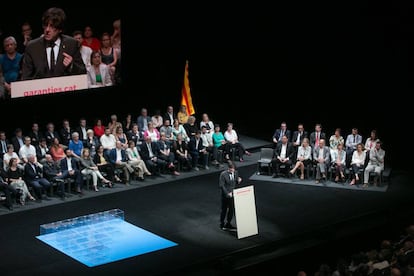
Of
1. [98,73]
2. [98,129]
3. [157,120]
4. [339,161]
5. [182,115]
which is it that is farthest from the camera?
[182,115]

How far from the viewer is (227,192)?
12312mm

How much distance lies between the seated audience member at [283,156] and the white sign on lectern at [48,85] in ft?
14.0

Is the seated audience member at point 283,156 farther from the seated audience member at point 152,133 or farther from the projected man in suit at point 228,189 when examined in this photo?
the projected man in suit at point 228,189

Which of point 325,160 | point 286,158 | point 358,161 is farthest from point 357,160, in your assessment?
point 286,158

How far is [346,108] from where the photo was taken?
59.1ft

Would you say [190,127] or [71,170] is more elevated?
[190,127]

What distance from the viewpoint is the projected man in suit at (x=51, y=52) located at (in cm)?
1534

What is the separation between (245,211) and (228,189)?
447mm

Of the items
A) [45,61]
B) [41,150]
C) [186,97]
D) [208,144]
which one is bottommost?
[208,144]

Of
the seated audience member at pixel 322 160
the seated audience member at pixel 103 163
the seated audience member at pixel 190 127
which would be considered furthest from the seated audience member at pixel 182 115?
the seated audience member at pixel 322 160

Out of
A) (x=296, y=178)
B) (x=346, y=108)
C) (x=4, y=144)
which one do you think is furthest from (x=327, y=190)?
(x=4, y=144)

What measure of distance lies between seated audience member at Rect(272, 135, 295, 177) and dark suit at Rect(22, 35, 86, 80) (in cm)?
439

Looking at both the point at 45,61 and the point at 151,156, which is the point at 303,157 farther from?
the point at 45,61

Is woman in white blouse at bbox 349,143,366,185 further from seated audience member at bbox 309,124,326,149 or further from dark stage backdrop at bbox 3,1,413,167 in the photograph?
dark stage backdrop at bbox 3,1,413,167
